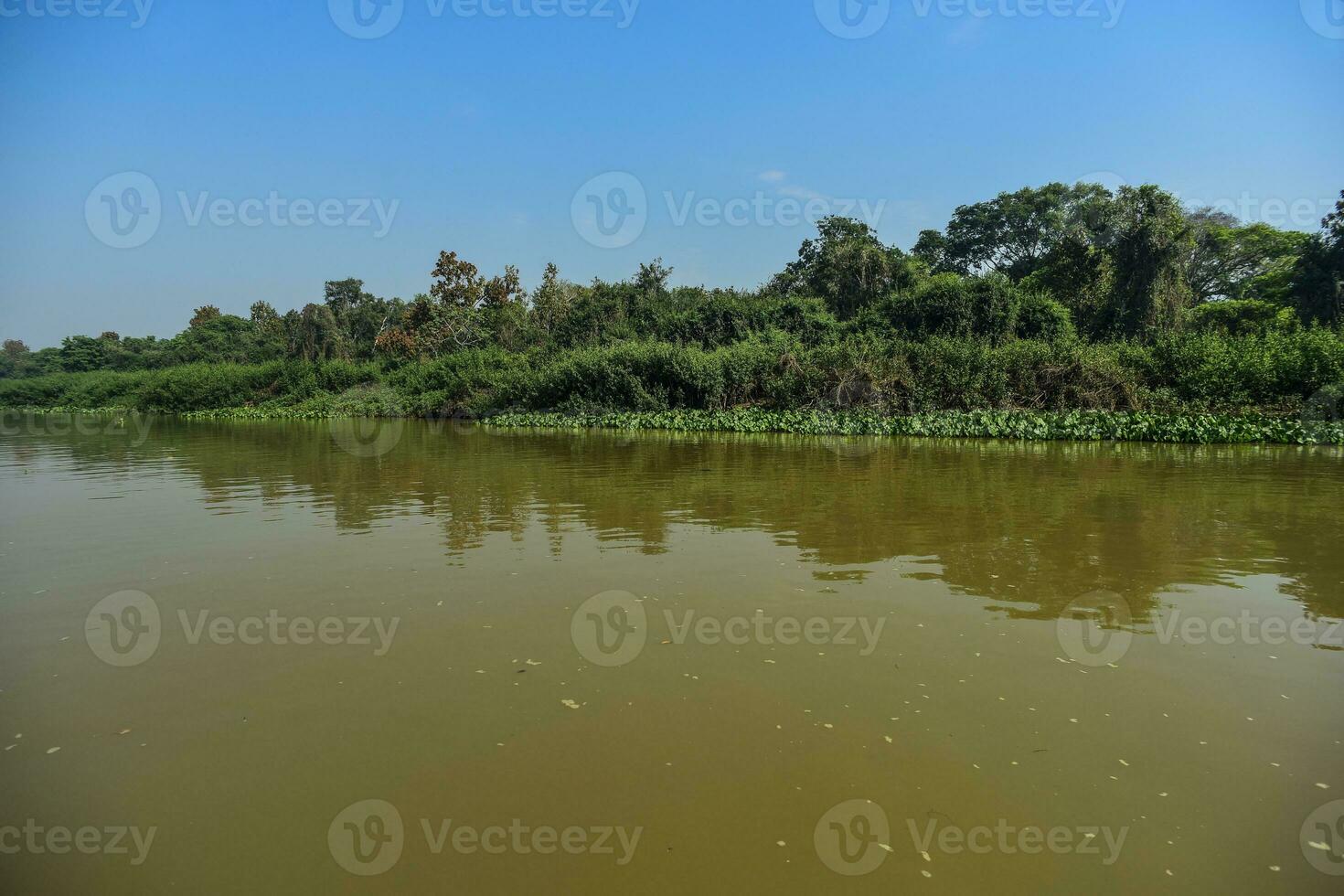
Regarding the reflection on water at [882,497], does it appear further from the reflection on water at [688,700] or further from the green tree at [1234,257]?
the green tree at [1234,257]

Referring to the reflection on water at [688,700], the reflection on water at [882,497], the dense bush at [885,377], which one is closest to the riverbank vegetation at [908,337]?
the dense bush at [885,377]

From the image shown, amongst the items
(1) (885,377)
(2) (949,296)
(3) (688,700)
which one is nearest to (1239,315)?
(2) (949,296)

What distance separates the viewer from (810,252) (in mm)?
43344

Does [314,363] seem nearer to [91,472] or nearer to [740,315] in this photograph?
[740,315]

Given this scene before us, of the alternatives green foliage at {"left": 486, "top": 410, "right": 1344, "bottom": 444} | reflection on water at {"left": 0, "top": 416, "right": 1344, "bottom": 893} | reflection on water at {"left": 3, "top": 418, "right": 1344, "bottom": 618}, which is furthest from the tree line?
reflection on water at {"left": 0, "top": 416, "right": 1344, "bottom": 893}

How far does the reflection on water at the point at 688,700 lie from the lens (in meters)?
3.14

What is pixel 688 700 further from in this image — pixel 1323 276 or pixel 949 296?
pixel 1323 276

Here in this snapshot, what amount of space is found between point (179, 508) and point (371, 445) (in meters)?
12.5

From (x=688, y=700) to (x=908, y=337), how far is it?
26678 millimetres

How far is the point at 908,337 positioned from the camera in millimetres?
29016

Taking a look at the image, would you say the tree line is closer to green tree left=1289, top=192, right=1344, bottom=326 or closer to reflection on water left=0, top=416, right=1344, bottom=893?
green tree left=1289, top=192, right=1344, bottom=326

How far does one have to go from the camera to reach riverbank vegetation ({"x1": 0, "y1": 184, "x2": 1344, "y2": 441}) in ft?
73.7

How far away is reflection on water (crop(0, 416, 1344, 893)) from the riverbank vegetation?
13.8m

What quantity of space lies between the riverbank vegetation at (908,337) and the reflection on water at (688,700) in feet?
45.4
